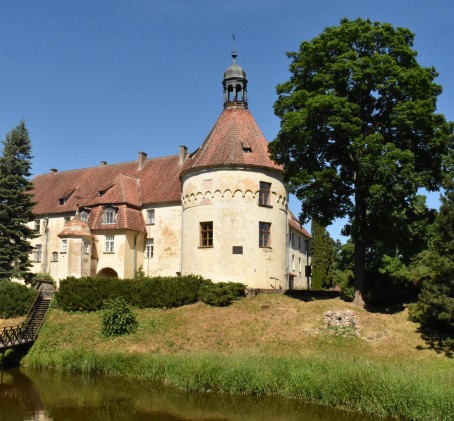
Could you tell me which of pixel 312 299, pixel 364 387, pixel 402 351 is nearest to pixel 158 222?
pixel 312 299

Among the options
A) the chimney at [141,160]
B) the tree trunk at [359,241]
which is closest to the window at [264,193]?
the tree trunk at [359,241]

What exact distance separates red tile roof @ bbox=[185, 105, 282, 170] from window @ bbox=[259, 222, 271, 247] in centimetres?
386

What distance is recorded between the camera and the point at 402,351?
872 inches

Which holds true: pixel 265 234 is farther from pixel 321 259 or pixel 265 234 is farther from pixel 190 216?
pixel 321 259

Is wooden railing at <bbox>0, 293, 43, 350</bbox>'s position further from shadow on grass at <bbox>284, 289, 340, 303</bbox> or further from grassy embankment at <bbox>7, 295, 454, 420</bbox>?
shadow on grass at <bbox>284, 289, 340, 303</bbox>

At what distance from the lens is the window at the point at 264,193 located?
3316cm

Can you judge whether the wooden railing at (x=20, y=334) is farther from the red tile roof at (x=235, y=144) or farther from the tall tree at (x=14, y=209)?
the red tile roof at (x=235, y=144)

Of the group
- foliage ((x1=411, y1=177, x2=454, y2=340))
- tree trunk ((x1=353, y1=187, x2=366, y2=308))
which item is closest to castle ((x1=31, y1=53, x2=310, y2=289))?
tree trunk ((x1=353, y1=187, x2=366, y2=308))

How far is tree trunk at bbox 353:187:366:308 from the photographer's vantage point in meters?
26.8

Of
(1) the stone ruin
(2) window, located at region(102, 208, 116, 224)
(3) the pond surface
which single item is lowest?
(3) the pond surface

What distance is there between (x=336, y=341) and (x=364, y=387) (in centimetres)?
801

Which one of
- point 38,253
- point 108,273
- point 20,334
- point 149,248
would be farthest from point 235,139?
point 38,253

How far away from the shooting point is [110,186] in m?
40.2

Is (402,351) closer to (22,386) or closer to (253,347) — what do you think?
(253,347)
